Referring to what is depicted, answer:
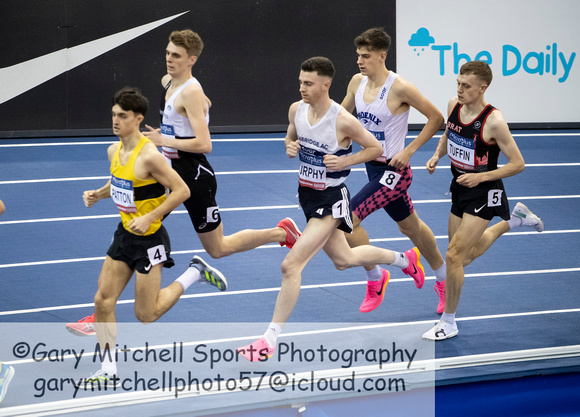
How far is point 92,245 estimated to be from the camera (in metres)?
7.95

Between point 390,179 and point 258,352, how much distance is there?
1770 millimetres

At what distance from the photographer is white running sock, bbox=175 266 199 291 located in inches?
216

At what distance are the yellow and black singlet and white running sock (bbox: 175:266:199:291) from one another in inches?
26.0

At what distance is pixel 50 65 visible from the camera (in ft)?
37.8

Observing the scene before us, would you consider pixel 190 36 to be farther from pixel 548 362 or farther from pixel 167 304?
pixel 548 362

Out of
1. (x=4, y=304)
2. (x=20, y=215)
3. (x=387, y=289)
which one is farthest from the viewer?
(x=20, y=215)

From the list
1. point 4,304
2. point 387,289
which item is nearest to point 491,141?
point 387,289

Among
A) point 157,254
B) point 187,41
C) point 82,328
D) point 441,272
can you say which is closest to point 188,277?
point 157,254

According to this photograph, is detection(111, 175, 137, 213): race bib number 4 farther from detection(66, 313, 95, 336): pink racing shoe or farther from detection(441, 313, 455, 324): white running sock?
detection(441, 313, 455, 324): white running sock

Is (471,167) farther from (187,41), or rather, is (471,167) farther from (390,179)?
(187,41)

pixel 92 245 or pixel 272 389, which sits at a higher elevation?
pixel 92 245

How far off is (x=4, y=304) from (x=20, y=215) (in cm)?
251

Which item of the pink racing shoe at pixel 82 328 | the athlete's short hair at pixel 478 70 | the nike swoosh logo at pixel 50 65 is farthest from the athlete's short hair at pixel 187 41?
the nike swoosh logo at pixel 50 65

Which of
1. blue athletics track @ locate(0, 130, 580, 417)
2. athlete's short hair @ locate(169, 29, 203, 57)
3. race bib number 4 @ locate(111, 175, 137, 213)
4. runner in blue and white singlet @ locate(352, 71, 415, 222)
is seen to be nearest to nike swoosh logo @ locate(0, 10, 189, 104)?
blue athletics track @ locate(0, 130, 580, 417)
